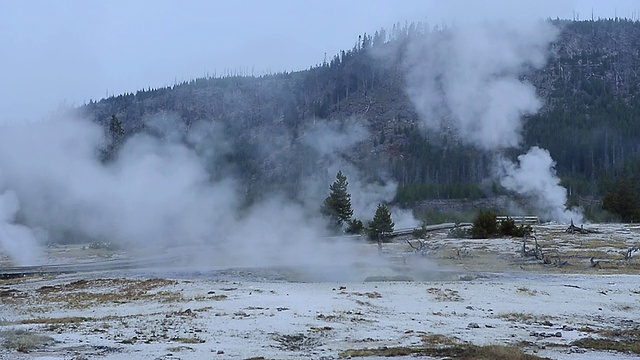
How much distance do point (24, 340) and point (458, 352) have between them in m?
11.8

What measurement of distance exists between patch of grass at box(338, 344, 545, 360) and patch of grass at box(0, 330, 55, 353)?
8.04m

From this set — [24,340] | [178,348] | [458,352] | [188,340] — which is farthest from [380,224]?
[24,340]

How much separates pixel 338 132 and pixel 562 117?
208 feet

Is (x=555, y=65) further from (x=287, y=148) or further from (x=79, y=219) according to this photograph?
(x=79, y=219)

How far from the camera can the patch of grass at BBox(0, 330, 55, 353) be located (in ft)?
54.4

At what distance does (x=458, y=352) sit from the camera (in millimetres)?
16500

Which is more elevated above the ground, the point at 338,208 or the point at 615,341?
the point at 338,208

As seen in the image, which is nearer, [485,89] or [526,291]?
[526,291]

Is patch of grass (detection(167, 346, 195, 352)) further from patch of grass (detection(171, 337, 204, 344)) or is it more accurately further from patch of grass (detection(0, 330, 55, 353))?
patch of grass (detection(0, 330, 55, 353))

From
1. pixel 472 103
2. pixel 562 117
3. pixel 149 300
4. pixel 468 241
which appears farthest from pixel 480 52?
pixel 149 300

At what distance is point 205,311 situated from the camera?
918 inches

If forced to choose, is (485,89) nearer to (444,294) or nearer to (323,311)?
(444,294)

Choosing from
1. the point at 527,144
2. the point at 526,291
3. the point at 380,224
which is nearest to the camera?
the point at 526,291

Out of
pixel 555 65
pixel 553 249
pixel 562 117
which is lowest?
pixel 553 249
